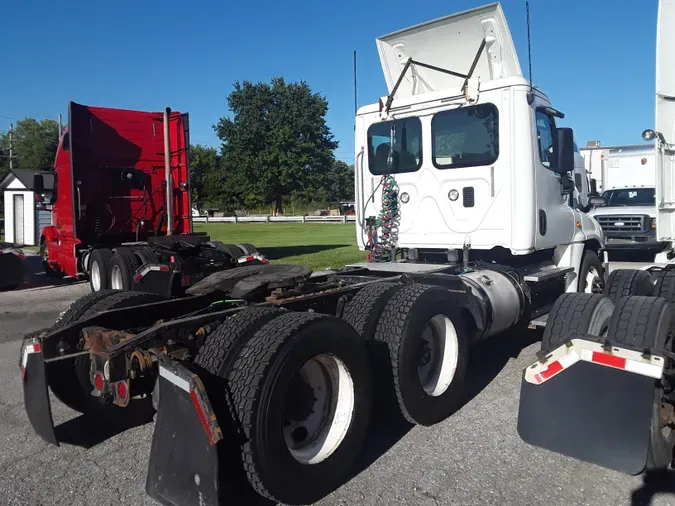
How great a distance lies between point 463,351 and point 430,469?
1.20m

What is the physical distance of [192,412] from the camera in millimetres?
2828

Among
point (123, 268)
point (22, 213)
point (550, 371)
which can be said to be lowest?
point (550, 371)

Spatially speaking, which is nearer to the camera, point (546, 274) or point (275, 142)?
point (546, 274)

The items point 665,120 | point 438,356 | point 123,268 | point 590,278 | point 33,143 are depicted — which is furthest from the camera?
point 33,143

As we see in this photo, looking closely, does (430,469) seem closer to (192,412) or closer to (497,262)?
(192,412)

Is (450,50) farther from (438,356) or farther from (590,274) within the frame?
(438,356)

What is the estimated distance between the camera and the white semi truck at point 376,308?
9.87ft

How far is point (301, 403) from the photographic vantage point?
3.51 meters

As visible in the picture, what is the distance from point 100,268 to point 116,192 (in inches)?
76.6

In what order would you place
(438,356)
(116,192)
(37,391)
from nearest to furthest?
(37,391) < (438,356) < (116,192)

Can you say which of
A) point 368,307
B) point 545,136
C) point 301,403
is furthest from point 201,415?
point 545,136

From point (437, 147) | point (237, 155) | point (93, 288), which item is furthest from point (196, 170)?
point (437, 147)

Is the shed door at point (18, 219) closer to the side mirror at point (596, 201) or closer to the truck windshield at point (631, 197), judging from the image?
the truck windshield at point (631, 197)

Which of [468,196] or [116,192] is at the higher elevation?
[116,192]
